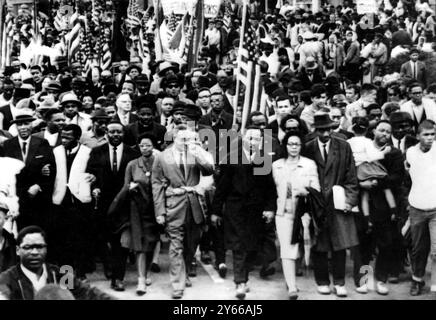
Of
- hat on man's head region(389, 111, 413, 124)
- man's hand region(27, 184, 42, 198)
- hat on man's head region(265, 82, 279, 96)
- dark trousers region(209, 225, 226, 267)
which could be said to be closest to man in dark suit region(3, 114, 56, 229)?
man's hand region(27, 184, 42, 198)

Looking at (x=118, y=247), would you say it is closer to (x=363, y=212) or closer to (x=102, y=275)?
(x=102, y=275)

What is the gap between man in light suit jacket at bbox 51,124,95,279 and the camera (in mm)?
9586

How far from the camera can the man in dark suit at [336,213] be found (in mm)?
9234

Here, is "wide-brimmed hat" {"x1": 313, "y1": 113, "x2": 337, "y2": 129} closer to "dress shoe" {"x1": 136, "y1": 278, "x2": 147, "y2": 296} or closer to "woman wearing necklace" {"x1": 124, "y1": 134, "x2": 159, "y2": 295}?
"woman wearing necklace" {"x1": 124, "y1": 134, "x2": 159, "y2": 295}

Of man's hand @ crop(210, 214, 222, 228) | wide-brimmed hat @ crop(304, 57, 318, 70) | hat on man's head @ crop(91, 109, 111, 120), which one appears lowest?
man's hand @ crop(210, 214, 222, 228)

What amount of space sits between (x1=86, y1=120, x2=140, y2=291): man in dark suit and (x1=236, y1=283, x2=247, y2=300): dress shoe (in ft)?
4.70

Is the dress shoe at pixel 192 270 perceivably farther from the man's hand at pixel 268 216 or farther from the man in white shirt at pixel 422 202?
the man in white shirt at pixel 422 202

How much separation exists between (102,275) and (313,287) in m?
2.66

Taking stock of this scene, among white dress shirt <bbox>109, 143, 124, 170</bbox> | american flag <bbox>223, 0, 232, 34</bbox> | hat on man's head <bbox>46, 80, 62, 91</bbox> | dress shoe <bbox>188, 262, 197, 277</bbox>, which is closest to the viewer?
white dress shirt <bbox>109, 143, 124, 170</bbox>

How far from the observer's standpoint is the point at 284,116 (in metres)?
10.6

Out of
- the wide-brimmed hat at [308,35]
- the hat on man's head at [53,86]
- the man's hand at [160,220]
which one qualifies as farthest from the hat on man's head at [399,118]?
the wide-brimmed hat at [308,35]

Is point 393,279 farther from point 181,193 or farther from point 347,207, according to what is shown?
point 181,193
